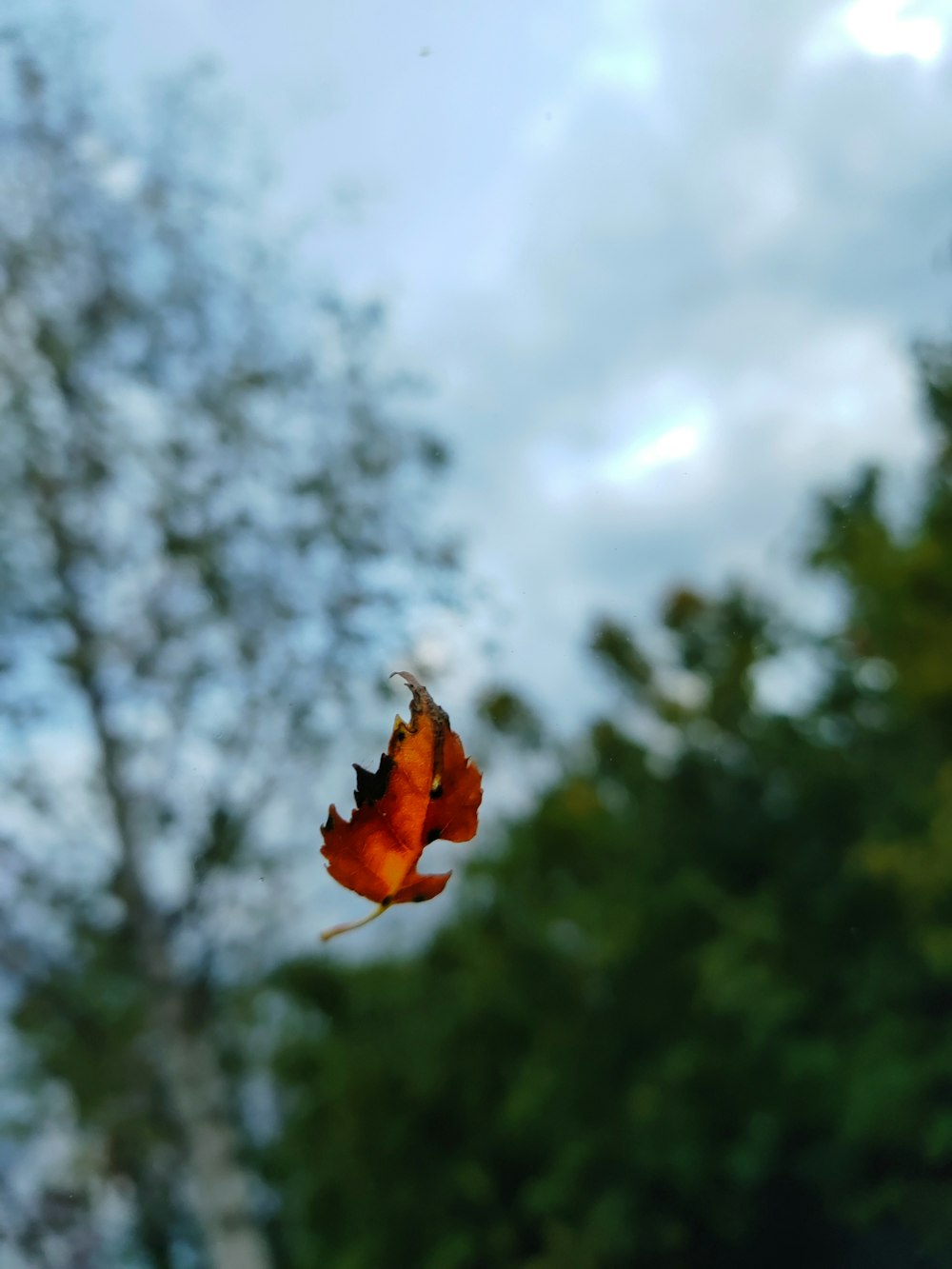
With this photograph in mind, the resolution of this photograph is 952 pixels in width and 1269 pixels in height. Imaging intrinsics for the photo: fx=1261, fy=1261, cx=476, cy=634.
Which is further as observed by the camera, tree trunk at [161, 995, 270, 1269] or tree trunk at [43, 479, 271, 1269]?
tree trunk at [161, 995, 270, 1269]

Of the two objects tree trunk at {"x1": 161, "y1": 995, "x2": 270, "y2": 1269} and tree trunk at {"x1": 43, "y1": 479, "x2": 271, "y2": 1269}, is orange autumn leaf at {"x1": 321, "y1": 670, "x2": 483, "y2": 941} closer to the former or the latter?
tree trunk at {"x1": 43, "y1": 479, "x2": 271, "y2": 1269}

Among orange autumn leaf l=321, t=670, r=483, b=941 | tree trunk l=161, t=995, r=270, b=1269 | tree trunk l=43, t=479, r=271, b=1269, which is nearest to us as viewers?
orange autumn leaf l=321, t=670, r=483, b=941

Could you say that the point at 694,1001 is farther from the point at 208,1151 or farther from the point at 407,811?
the point at 407,811

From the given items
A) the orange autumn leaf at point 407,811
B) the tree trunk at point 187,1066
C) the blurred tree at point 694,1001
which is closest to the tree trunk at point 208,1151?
the tree trunk at point 187,1066

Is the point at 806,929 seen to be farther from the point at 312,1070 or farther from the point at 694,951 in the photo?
the point at 312,1070

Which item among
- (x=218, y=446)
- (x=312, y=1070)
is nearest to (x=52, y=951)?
(x=218, y=446)

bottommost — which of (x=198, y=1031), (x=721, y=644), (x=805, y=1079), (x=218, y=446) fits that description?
(x=805, y=1079)

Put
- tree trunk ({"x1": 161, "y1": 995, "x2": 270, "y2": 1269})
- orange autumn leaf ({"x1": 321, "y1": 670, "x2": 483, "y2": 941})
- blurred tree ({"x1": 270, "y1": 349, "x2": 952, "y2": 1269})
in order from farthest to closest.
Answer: blurred tree ({"x1": 270, "y1": 349, "x2": 952, "y2": 1269}) < tree trunk ({"x1": 161, "y1": 995, "x2": 270, "y2": 1269}) < orange autumn leaf ({"x1": 321, "y1": 670, "x2": 483, "y2": 941})

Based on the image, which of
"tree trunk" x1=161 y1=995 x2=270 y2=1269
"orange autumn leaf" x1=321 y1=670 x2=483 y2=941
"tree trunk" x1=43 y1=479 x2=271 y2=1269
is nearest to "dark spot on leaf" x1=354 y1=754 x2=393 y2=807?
"orange autumn leaf" x1=321 y1=670 x2=483 y2=941
